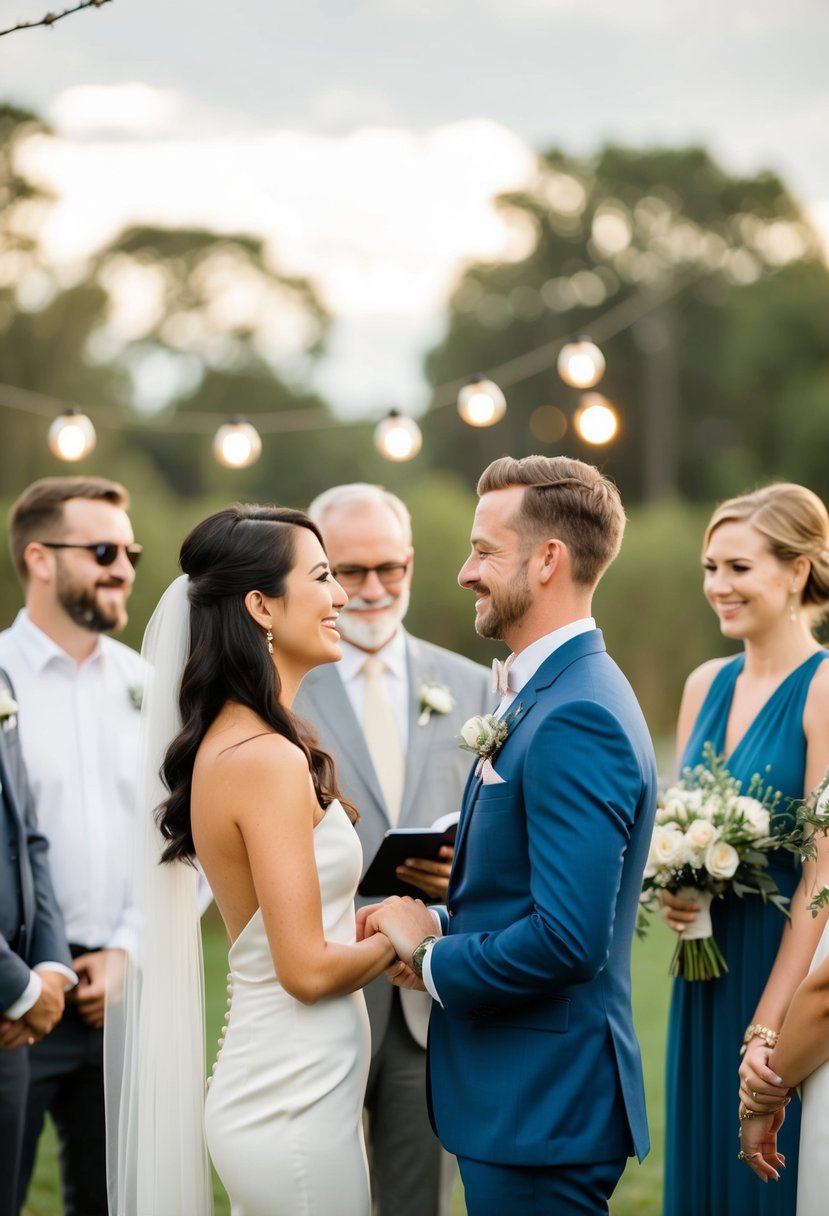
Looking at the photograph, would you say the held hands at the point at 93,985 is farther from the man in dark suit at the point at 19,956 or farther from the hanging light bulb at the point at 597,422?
the hanging light bulb at the point at 597,422

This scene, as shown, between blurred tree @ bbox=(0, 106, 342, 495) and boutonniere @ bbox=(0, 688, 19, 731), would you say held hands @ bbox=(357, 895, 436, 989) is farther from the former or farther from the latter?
blurred tree @ bbox=(0, 106, 342, 495)

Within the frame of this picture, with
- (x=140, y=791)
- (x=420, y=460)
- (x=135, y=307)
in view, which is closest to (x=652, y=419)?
(x=420, y=460)

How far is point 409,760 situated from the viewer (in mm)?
4336

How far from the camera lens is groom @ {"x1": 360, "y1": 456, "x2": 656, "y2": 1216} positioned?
267cm

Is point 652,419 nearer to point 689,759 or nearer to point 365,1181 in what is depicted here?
point 689,759

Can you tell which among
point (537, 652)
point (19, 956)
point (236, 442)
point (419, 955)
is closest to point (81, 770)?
point (19, 956)

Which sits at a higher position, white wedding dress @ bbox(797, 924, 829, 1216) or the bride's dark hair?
the bride's dark hair

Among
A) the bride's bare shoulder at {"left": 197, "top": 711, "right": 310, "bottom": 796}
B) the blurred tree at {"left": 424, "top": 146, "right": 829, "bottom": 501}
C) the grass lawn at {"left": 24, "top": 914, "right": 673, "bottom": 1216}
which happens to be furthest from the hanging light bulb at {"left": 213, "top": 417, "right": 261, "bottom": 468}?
the blurred tree at {"left": 424, "top": 146, "right": 829, "bottom": 501}

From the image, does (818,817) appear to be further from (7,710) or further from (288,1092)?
(7,710)

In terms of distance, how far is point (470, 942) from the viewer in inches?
110

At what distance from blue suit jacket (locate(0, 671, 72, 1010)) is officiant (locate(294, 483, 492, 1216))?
0.93 m

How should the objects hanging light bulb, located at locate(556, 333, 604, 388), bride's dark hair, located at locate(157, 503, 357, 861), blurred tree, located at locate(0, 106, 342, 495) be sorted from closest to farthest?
bride's dark hair, located at locate(157, 503, 357, 861)
hanging light bulb, located at locate(556, 333, 604, 388)
blurred tree, located at locate(0, 106, 342, 495)

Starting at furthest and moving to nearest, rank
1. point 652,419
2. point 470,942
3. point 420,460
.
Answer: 1. point 652,419
2. point 420,460
3. point 470,942

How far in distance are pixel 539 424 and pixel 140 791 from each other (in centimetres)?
1503
